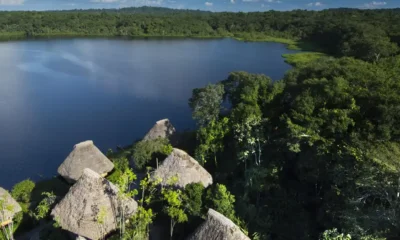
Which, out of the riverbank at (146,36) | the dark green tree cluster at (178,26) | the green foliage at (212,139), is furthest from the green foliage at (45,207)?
the dark green tree cluster at (178,26)

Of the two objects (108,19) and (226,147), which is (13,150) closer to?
(226,147)

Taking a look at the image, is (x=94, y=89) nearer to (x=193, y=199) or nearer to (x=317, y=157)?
(x=193, y=199)

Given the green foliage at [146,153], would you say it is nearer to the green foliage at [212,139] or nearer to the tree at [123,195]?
the green foliage at [212,139]

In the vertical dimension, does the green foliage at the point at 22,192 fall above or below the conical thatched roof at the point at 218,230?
below

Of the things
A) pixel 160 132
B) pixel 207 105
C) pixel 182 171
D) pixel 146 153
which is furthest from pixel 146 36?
pixel 182 171

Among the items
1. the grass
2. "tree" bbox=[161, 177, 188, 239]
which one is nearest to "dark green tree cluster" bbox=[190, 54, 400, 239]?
"tree" bbox=[161, 177, 188, 239]
